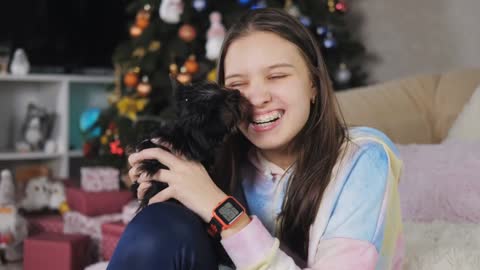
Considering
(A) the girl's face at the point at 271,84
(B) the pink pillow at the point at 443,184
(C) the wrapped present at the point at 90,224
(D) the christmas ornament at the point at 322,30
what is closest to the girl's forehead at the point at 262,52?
(A) the girl's face at the point at 271,84

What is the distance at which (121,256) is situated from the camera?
971mm

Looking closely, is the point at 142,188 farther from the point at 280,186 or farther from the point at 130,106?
the point at 130,106

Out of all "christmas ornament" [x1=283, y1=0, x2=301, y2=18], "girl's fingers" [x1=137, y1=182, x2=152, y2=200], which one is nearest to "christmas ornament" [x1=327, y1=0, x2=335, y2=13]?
"christmas ornament" [x1=283, y1=0, x2=301, y2=18]

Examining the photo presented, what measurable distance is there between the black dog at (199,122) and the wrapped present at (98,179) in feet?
5.00

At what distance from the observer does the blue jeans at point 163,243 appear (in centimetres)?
95

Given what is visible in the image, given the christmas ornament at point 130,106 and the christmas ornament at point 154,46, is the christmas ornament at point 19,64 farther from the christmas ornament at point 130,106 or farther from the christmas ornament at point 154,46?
the christmas ornament at point 154,46

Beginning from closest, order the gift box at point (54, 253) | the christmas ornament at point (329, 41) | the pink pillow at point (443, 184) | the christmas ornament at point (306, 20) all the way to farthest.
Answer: the pink pillow at point (443, 184)
the gift box at point (54, 253)
the christmas ornament at point (306, 20)
the christmas ornament at point (329, 41)

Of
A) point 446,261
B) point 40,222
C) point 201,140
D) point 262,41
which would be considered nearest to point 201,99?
point 201,140

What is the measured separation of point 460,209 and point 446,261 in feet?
1.21

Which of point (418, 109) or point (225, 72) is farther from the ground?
point (225, 72)

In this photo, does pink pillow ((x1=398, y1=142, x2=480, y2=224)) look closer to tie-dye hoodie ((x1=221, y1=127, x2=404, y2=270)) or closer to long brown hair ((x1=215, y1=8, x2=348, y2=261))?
tie-dye hoodie ((x1=221, y1=127, x2=404, y2=270))

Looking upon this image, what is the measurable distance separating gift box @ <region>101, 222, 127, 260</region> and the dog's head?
4.20 ft

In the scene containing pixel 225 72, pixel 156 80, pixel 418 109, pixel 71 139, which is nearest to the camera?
pixel 225 72

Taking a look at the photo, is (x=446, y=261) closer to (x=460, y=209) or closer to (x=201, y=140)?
(x=460, y=209)
